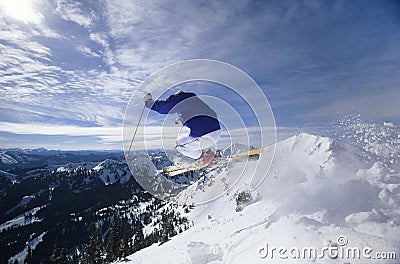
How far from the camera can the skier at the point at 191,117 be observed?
1159 cm

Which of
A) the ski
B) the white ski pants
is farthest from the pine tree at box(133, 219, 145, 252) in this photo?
the white ski pants

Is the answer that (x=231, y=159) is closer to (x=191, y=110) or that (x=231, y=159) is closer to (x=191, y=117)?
(x=191, y=117)

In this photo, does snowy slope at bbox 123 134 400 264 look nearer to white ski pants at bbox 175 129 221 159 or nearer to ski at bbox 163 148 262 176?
ski at bbox 163 148 262 176

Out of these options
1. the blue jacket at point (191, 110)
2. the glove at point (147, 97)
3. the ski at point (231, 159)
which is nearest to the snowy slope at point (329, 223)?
the ski at point (231, 159)

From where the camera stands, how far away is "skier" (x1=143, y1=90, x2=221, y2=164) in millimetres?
11594

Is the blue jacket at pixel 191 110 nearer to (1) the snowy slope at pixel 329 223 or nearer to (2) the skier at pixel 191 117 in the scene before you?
(2) the skier at pixel 191 117

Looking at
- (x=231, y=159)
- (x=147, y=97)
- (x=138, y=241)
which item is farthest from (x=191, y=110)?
(x=138, y=241)

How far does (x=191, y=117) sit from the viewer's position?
479 inches

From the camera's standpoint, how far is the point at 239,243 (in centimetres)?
1385

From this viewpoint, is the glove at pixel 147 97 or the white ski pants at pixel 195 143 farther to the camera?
the white ski pants at pixel 195 143

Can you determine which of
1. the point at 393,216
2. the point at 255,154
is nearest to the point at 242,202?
the point at 255,154

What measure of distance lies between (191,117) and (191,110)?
16.1 inches

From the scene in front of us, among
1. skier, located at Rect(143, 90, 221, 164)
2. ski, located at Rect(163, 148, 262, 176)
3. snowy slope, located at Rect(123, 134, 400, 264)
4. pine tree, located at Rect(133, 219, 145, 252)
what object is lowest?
pine tree, located at Rect(133, 219, 145, 252)

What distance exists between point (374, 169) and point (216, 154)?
10.8m
